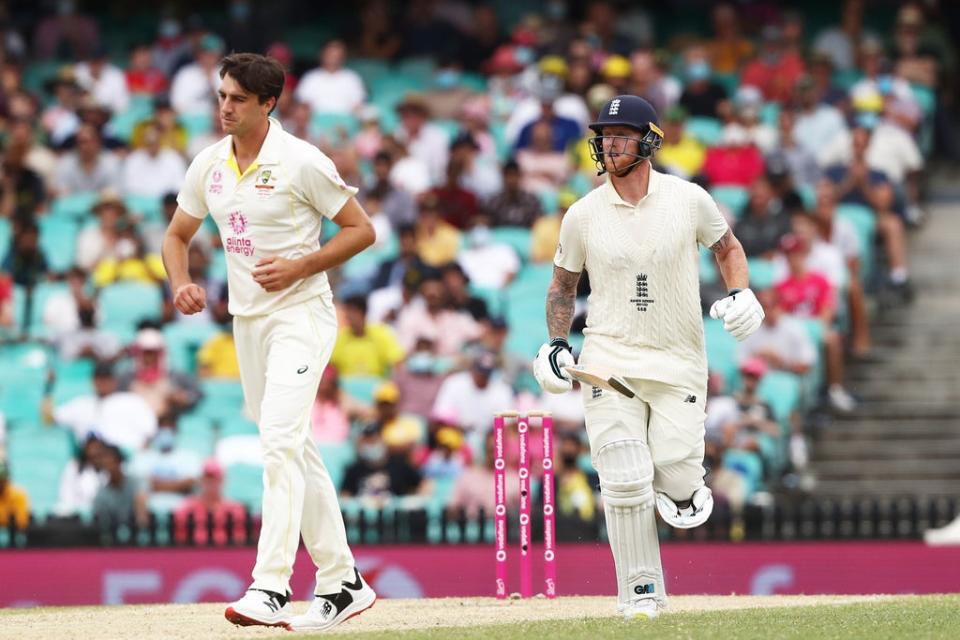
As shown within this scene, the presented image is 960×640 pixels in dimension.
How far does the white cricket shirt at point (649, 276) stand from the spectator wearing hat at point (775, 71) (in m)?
10.9

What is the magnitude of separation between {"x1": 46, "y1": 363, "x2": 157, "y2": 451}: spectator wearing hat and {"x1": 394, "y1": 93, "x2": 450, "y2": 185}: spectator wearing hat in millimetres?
4414

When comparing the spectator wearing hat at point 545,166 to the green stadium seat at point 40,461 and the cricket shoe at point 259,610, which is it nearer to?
the green stadium seat at point 40,461

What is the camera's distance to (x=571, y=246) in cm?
888

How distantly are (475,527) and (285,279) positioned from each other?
5.37m

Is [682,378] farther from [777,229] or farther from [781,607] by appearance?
[777,229]

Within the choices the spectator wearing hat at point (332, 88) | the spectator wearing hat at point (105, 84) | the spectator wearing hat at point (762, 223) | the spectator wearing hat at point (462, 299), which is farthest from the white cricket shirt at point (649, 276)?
the spectator wearing hat at point (105, 84)

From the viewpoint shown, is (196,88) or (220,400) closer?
(220,400)

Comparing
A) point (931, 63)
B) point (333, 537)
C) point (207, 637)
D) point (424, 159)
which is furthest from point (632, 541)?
point (931, 63)

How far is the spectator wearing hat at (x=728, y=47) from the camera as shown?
20.5 metres

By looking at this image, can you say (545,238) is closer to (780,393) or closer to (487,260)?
(487,260)

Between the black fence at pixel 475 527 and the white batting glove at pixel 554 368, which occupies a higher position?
the white batting glove at pixel 554 368

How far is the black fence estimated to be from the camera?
1338cm

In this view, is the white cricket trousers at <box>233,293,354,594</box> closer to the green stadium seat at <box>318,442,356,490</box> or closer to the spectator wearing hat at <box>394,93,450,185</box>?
the green stadium seat at <box>318,442,356,490</box>

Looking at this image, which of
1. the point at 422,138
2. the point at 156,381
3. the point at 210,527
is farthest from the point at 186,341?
the point at 422,138
